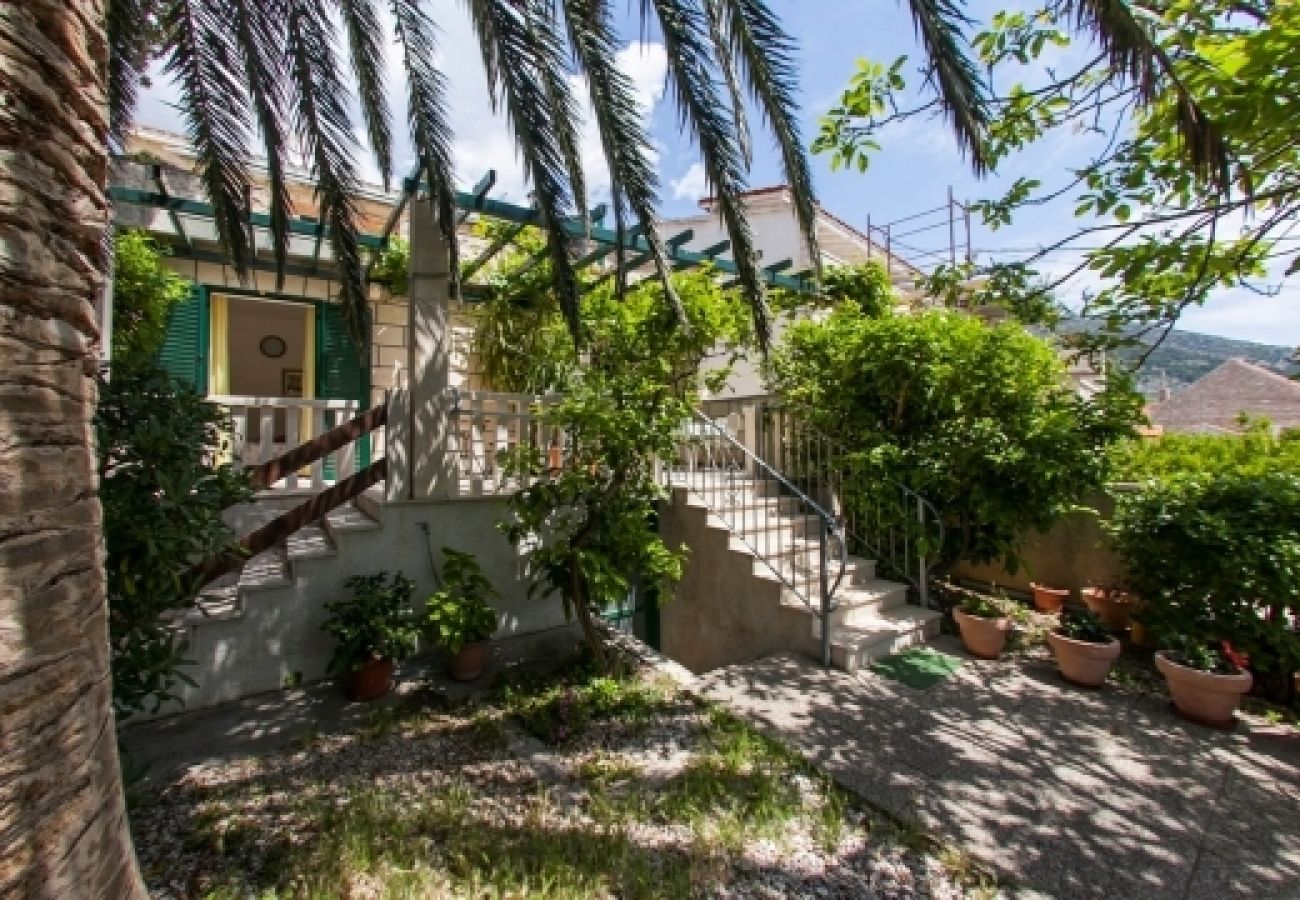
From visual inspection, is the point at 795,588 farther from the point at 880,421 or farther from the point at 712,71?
the point at 712,71

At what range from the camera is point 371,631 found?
3580 mm

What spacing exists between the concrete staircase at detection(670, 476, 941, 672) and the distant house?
14725 millimetres

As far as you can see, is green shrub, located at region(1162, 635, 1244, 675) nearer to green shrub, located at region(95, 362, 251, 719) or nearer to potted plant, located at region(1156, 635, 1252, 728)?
potted plant, located at region(1156, 635, 1252, 728)

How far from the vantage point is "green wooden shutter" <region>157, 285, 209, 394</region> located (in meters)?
5.96

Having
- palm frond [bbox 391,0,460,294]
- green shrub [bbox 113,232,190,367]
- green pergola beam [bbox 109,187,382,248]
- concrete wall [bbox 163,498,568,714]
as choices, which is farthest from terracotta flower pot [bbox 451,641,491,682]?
green shrub [bbox 113,232,190,367]

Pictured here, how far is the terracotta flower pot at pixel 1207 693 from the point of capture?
3.44m

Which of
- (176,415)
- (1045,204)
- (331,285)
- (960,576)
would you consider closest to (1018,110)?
(1045,204)

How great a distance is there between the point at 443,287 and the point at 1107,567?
6.27 metres

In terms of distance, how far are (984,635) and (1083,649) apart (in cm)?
65

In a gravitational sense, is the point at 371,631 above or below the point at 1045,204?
below

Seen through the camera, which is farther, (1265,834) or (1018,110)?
(1018,110)

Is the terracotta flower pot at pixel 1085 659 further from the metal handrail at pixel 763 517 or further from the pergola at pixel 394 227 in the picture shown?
the pergola at pixel 394 227

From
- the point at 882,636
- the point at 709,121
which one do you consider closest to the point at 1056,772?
the point at 882,636

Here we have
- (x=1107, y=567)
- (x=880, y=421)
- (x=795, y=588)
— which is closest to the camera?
(x=795, y=588)
